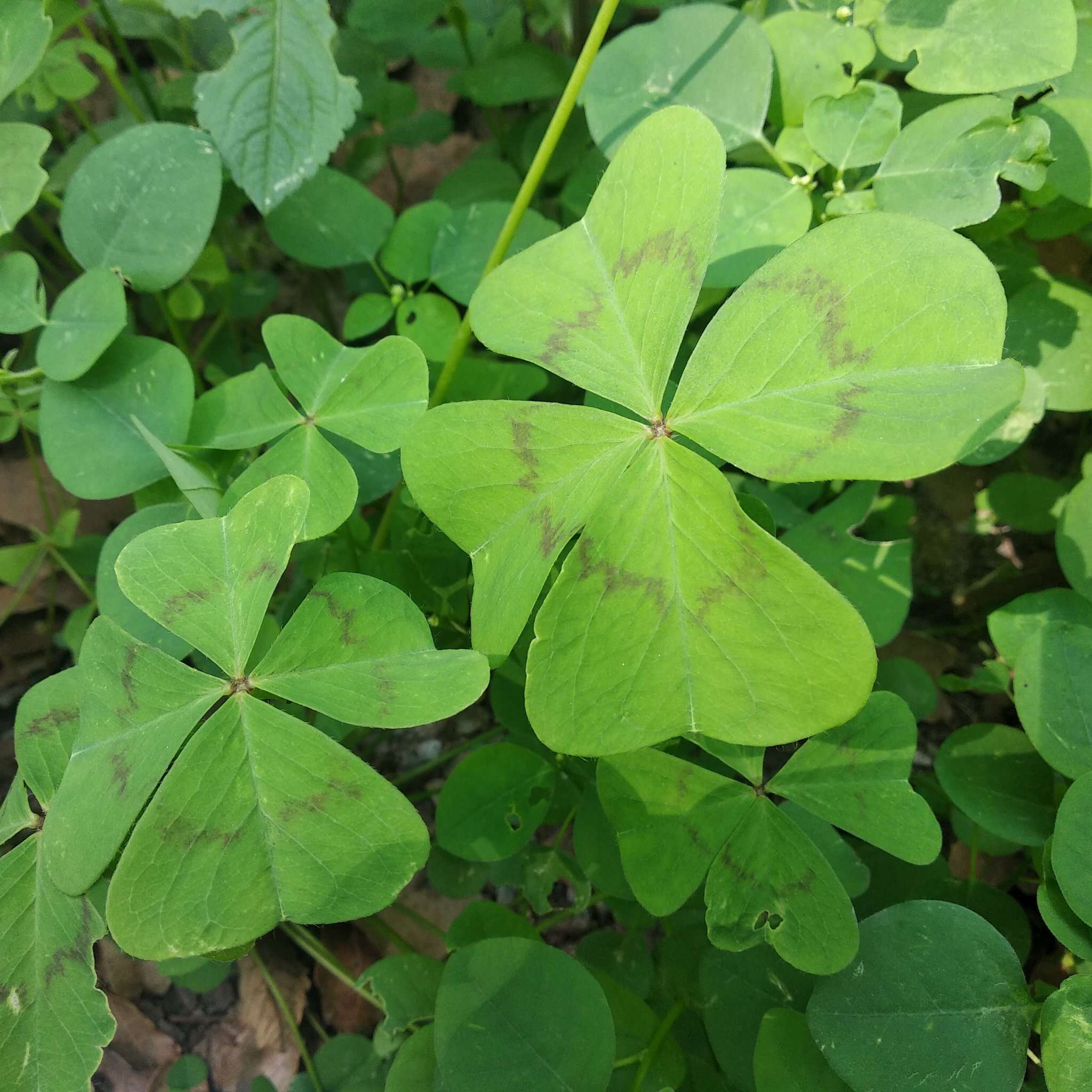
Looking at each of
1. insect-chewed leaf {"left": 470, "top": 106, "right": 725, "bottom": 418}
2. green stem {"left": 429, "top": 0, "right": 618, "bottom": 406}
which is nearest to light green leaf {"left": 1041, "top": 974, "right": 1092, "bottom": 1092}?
insect-chewed leaf {"left": 470, "top": 106, "right": 725, "bottom": 418}

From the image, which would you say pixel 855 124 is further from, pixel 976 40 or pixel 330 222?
pixel 330 222

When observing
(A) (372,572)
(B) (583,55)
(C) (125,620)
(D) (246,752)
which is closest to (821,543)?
(A) (372,572)

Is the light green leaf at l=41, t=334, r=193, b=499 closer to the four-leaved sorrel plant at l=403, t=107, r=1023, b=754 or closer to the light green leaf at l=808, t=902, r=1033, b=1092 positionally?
the four-leaved sorrel plant at l=403, t=107, r=1023, b=754

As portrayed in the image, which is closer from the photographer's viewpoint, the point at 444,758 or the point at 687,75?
the point at 687,75

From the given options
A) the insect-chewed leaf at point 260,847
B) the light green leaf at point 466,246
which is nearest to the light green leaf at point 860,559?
the light green leaf at point 466,246

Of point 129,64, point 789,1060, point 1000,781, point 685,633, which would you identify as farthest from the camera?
point 129,64

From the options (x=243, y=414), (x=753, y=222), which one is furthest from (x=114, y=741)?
(x=753, y=222)

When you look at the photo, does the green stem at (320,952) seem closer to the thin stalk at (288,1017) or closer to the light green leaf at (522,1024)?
the thin stalk at (288,1017)
